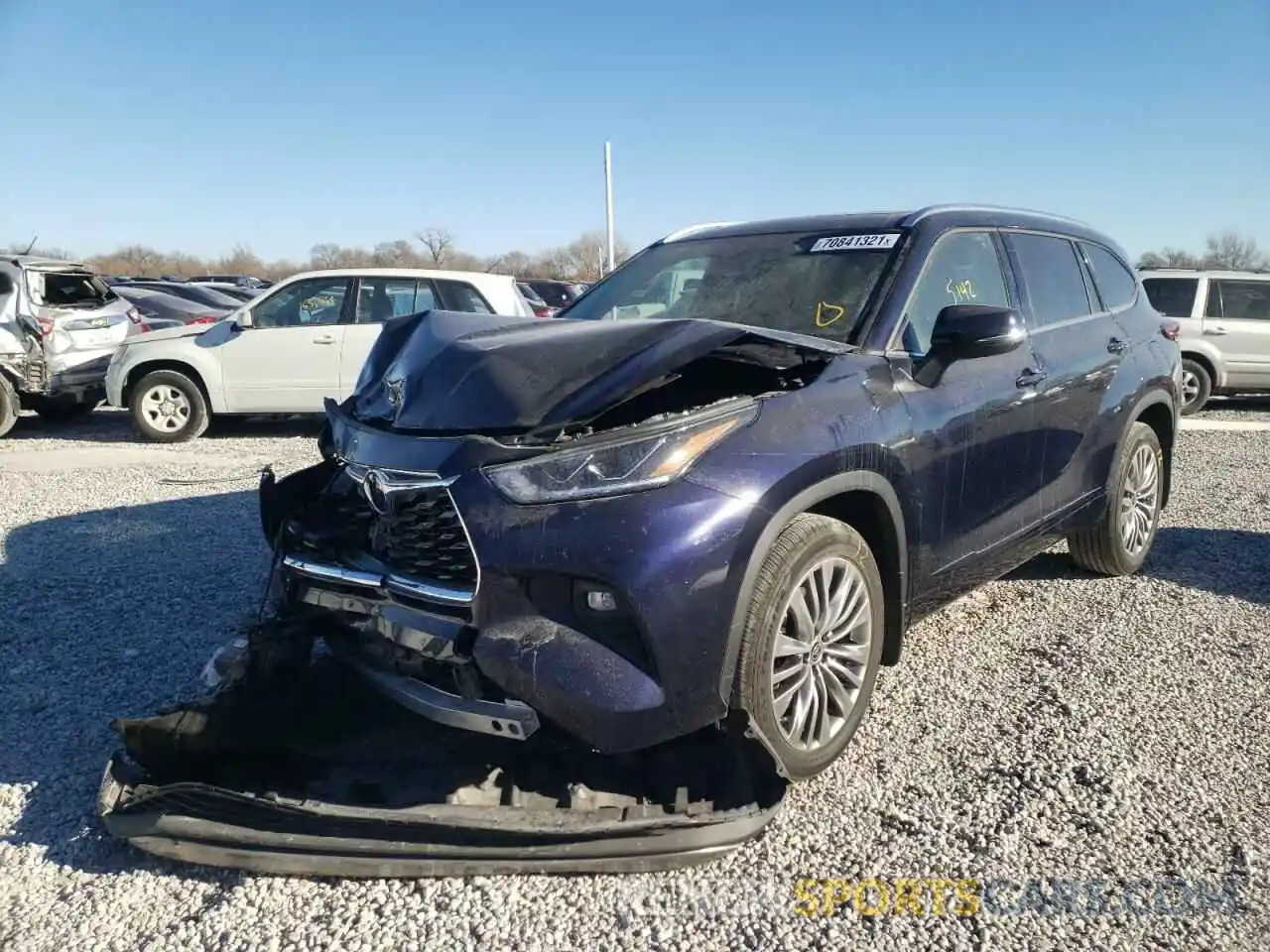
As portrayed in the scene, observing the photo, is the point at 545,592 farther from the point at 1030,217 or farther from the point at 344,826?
the point at 1030,217

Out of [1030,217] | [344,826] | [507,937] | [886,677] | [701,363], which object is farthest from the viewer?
[1030,217]

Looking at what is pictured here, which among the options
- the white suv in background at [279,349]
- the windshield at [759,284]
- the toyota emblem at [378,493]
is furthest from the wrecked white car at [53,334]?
the toyota emblem at [378,493]

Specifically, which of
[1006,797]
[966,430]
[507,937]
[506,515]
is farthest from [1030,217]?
[507,937]

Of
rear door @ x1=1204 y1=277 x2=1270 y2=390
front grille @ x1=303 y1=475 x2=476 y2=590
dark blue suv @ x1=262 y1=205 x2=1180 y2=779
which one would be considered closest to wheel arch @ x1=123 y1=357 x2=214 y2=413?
dark blue suv @ x1=262 y1=205 x2=1180 y2=779

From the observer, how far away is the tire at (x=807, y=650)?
255cm

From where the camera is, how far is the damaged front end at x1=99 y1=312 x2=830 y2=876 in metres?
2.38

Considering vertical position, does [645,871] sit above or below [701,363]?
below

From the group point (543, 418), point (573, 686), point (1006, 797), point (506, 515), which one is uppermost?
point (543, 418)

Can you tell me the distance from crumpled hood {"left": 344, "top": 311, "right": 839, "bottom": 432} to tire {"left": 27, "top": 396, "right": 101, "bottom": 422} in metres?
9.00

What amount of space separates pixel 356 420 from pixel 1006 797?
236 cm

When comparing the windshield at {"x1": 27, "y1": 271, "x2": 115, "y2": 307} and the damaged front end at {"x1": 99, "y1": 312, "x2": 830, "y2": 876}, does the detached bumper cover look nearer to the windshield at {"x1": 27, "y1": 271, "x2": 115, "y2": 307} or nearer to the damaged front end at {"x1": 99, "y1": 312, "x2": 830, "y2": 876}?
the damaged front end at {"x1": 99, "y1": 312, "x2": 830, "y2": 876}

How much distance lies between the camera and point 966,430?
3350 mm

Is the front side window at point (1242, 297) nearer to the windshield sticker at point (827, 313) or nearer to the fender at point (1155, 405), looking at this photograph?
the fender at point (1155, 405)

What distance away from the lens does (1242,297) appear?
12.4 metres
